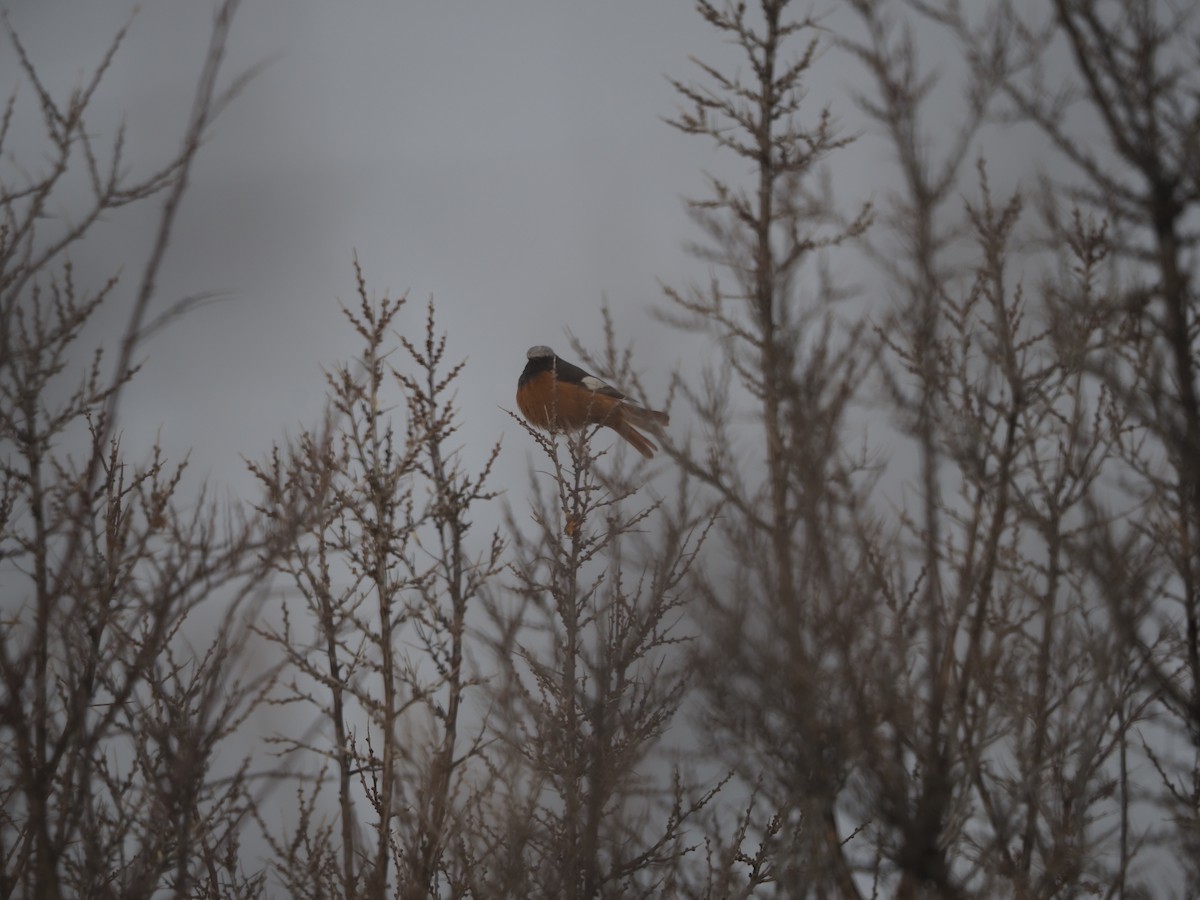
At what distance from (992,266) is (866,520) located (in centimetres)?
313

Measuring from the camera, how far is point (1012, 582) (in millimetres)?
5742

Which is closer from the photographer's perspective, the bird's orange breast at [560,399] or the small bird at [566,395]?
the small bird at [566,395]

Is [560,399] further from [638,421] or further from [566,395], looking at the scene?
[638,421]

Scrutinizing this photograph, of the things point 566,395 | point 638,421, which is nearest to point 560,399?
point 566,395

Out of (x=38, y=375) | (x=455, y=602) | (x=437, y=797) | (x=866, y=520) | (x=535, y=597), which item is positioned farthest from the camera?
(x=455, y=602)

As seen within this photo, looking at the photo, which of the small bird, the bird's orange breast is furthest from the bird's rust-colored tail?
the bird's orange breast

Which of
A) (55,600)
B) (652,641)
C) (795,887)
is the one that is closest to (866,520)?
(795,887)

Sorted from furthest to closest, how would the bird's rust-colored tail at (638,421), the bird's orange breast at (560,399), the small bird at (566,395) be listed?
the bird's orange breast at (560,399) → the small bird at (566,395) → the bird's rust-colored tail at (638,421)

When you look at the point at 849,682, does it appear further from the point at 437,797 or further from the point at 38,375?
the point at 38,375

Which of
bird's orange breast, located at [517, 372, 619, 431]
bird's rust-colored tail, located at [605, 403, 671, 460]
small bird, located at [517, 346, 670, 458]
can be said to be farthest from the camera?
bird's orange breast, located at [517, 372, 619, 431]

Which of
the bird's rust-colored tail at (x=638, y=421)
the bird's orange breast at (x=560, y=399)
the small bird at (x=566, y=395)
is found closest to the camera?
the bird's rust-colored tail at (x=638, y=421)

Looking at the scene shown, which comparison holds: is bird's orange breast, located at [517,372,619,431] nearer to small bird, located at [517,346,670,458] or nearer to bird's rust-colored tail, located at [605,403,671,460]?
small bird, located at [517,346,670,458]

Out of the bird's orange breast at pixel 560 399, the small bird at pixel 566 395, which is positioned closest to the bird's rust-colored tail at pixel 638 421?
the small bird at pixel 566 395

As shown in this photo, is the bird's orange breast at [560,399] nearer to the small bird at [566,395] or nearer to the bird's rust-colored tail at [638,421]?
the small bird at [566,395]
